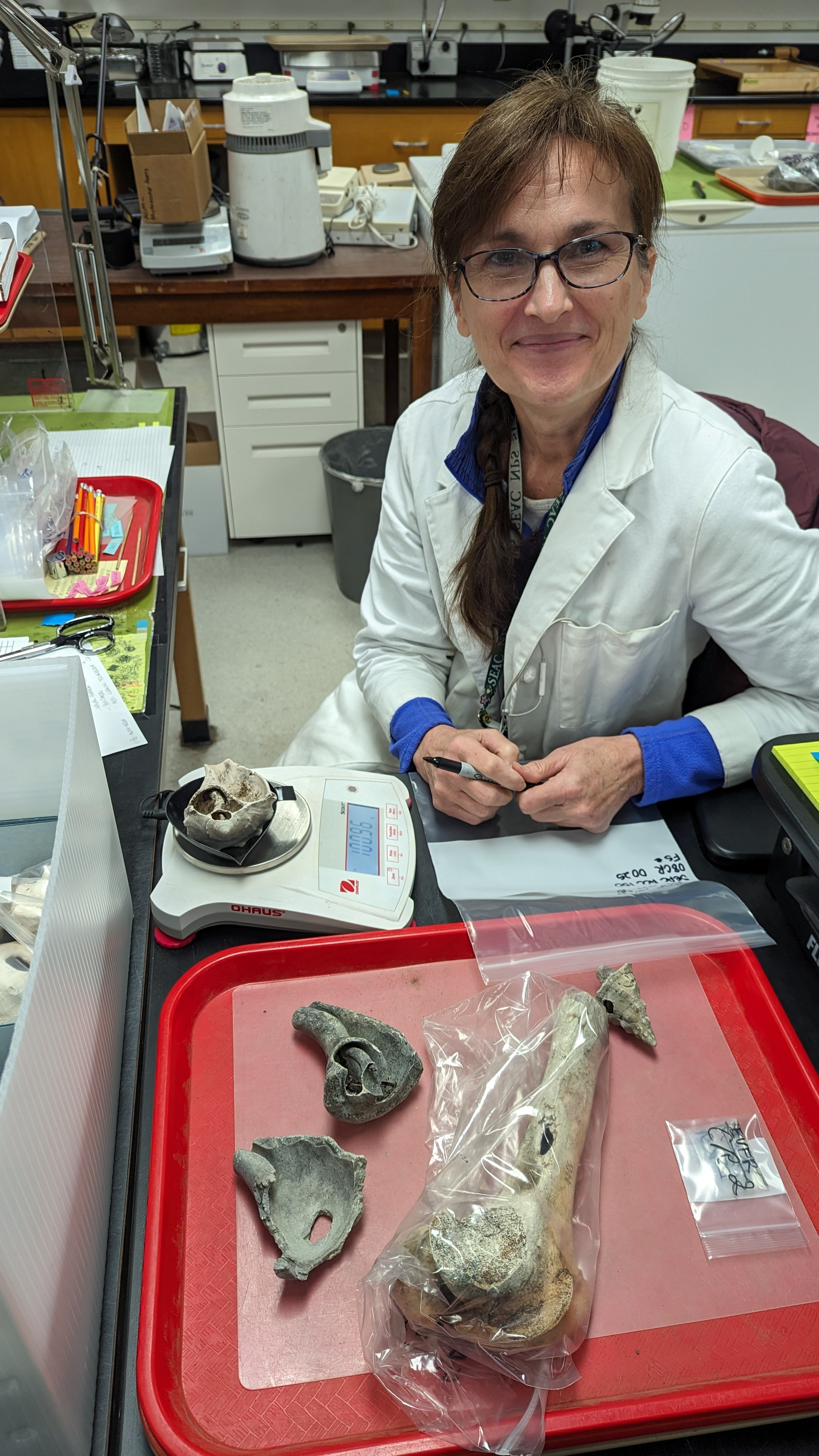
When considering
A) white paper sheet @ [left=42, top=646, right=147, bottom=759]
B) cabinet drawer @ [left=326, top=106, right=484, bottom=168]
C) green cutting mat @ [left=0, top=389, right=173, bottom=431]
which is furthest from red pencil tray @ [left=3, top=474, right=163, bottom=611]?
cabinet drawer @ [left=326, top=106, right=484, bottom=168]

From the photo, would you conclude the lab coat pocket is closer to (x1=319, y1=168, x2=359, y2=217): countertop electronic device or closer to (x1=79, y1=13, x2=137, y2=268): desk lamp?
(x1=79, y1=13, x2=137, y2=268): desk lamp

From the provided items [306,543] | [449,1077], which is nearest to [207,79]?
[306,543]

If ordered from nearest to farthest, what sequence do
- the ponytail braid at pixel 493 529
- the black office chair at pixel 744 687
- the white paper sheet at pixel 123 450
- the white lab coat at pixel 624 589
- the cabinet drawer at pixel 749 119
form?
the black office chair at pixel 744 687, the white lab coat at pixel 624 589, the ponytail braid at pixel 493 529, the white paper sheet at pixel 123 450, the cabinet drawer at pixel 749 119

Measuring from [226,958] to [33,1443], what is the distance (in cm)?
37

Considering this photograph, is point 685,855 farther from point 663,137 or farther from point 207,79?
point 207,79

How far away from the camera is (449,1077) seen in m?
0.76

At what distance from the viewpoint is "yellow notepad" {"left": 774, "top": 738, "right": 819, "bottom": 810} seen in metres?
0.84

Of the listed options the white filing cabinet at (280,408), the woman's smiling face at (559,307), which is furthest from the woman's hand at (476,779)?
the white filing cabinet at (280,408)

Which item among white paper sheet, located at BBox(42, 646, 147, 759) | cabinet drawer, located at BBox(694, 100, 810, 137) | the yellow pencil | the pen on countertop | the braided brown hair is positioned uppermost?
→ the braided brown hair

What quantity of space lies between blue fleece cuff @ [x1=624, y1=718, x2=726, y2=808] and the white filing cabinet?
7.20ft

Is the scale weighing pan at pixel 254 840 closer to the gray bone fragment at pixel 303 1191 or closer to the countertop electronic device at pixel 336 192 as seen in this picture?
the gray bone fragment at pixel 303 1191

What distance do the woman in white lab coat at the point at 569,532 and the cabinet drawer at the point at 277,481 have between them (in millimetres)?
1778

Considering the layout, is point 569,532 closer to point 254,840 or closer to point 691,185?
point 254,840

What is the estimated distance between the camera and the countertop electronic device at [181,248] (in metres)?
2.70
